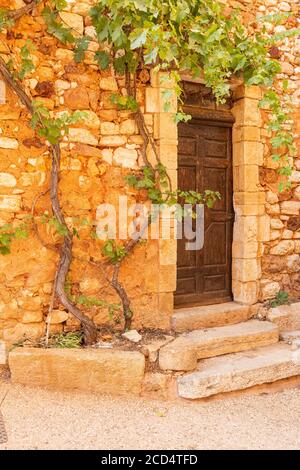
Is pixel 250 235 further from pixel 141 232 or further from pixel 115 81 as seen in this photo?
pixel 115 81

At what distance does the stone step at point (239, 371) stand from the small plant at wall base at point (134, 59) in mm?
756

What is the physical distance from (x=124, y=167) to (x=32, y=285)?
1185 mm

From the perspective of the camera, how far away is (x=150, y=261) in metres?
3.55

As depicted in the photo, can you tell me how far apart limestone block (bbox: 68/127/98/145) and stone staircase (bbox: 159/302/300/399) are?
1.63 m

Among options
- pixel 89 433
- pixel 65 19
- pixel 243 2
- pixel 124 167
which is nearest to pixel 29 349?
pixel 89 433

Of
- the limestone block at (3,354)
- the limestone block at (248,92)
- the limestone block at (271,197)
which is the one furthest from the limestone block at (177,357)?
the limestone block at (248,92)

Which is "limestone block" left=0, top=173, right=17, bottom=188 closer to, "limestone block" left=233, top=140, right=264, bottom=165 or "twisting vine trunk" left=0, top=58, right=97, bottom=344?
"twisting vine trunk" left=0, top=58, right=97, bottom=344

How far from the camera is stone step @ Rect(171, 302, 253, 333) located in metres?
3.66

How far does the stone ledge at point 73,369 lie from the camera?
2936 millimetres

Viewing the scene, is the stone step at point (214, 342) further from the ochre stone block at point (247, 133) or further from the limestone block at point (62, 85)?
the limestone block at point (62, 85)

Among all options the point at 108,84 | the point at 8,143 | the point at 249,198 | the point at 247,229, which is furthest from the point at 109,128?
the point at 247,229

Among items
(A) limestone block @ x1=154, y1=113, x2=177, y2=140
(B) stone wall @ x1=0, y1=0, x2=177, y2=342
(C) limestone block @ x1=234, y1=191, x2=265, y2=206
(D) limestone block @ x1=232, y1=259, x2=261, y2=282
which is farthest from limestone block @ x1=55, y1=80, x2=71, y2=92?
(D) limestone block @ x1=232, y1=259, x2=261, y2=282

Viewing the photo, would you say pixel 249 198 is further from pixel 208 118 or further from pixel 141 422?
pixel 141 422

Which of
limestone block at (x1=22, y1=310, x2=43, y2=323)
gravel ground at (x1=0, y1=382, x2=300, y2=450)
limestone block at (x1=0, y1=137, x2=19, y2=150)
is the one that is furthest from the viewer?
limestone block at (x1=22, y1=310, x2=43, y2=323)
